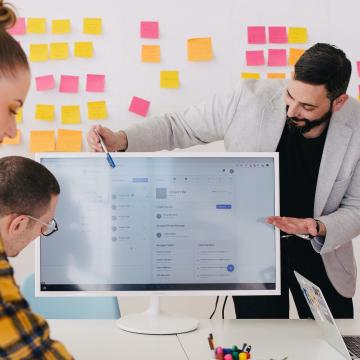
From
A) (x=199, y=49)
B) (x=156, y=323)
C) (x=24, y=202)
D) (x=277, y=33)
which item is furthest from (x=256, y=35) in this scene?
(x=24, y=202)

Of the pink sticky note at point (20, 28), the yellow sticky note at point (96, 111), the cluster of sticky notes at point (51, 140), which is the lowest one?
the cluster of sticky notes at point (51, 140)

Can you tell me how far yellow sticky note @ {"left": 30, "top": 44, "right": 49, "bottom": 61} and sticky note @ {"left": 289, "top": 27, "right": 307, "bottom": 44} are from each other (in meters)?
1.04

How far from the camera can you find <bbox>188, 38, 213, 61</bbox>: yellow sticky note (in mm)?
2844

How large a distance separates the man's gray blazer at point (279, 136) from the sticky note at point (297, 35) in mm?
908

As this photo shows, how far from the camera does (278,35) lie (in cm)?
286

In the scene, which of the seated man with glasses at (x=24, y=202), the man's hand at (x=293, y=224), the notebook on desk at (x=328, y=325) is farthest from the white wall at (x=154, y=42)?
the notebook on desk at (x=328, y=325)

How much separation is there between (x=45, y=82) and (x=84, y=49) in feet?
0.71

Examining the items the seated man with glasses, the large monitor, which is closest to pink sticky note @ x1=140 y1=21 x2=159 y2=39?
the large monitor

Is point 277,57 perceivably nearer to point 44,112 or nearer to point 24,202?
point 44,112

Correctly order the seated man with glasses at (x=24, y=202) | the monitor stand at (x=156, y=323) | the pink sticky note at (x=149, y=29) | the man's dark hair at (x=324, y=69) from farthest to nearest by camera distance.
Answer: the pink sticky note at (x=149, y=29)
the man's dark hair at (x=324, y=69)
the monitor stand at (x=156, y=323)
the seated man with glasses at (x=24, y=202)

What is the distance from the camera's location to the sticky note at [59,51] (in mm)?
2842

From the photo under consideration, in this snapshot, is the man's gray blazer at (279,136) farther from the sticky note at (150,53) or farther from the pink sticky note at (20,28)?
the pink sticky note at (20,28)

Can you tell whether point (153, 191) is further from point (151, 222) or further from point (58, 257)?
point (58, 257)

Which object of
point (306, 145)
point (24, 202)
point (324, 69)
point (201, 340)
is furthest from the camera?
point (306, 145)
